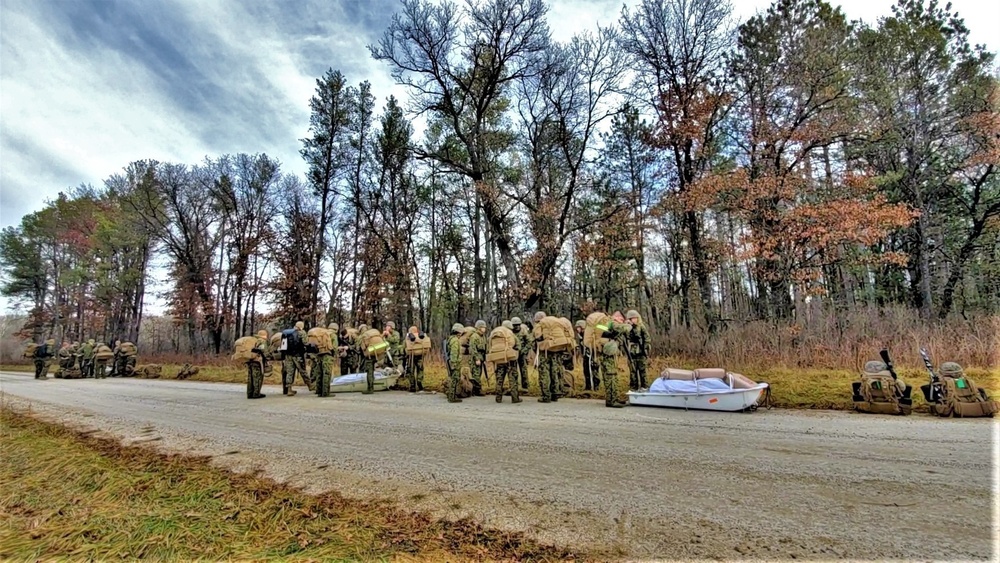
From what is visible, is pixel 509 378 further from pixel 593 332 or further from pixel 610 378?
pixel 593 332

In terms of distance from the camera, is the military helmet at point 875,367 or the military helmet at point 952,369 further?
the military helmet at point 875,367

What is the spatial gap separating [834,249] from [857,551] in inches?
587

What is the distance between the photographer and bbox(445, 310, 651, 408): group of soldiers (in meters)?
9.14

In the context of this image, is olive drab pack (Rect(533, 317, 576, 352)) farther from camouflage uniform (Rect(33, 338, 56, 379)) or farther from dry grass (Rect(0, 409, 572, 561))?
camouflage uniform (Rect(33, 338, 56, 379))

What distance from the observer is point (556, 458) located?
5031 mm

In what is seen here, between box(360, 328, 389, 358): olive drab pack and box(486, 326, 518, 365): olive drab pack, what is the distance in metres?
4.12

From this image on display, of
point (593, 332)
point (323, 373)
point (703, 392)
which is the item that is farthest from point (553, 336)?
point (323, 373)

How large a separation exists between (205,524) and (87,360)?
27.2 metres

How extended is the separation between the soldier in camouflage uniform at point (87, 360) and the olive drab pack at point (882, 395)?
100ft

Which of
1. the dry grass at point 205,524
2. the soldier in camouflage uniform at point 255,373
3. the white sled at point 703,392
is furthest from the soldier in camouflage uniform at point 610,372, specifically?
the soldier in camouflage uniform at point 255,373

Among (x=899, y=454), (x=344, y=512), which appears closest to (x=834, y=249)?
(x=899, y=454)

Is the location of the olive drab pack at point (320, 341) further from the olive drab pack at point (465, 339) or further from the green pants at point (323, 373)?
the olive drab pack at point (465, 339)

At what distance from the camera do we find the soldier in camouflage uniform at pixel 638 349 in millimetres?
10625

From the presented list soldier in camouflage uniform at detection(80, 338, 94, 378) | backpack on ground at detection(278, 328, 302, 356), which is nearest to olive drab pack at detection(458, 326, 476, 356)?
backpack on ground at detection(278, 328, 302, 356)
